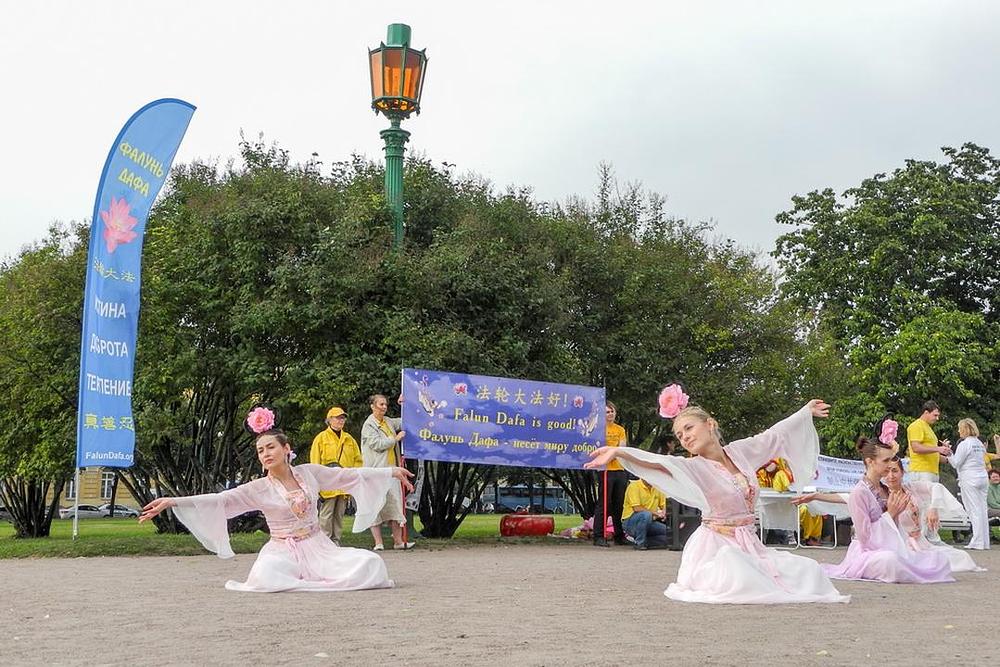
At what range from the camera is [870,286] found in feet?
107

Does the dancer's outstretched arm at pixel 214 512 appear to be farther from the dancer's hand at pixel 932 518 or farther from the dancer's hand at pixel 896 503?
the dancer's hand at pixel 932 518

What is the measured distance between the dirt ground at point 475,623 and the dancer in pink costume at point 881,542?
14.7 inches

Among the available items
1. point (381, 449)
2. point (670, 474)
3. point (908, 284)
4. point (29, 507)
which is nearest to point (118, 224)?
point (381, 449)

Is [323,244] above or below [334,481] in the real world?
above

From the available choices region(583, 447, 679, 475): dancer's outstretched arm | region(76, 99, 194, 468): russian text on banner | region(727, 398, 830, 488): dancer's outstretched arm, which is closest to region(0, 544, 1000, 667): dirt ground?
region(583, 447, 679, 475): dancer's outstretched arm

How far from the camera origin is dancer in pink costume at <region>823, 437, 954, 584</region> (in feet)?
32.0

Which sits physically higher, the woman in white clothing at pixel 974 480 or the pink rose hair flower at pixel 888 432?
the pink rose hair flower at pixel 888 432

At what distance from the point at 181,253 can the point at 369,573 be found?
9.33m

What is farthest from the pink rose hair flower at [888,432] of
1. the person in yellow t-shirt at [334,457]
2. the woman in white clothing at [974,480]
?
the person in yellow t-shirt at [334,457]

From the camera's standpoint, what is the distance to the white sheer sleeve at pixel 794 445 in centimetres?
884

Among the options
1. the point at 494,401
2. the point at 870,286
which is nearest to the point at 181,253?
the point at 494,401

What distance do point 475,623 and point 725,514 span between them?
2.59 meters

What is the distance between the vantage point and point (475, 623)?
6488 mm

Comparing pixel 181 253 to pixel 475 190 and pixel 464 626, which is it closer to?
pixel 475 190
